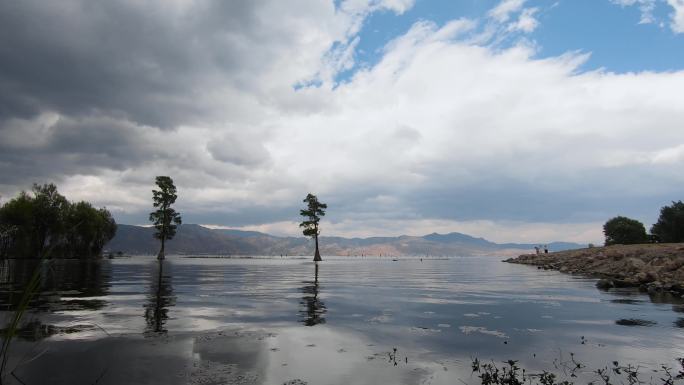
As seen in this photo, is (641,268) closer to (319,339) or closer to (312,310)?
(312,310)

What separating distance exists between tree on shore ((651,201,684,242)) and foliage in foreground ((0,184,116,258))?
124410 millimetres

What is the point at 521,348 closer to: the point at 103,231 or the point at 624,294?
the point at 624,294

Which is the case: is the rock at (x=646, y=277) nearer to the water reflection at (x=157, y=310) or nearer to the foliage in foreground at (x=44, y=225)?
the water reflection at (x=157, y=310)

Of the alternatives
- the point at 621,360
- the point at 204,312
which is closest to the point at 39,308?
the point at 204,312

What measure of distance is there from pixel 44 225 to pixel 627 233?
141 m

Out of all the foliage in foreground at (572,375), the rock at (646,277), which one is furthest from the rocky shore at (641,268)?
the foliage in foreground at (572,375)

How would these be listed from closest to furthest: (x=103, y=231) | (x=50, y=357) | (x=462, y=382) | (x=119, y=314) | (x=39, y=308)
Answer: (x=462, y=382)
(x=50, y=357)
(x=119, y=314)
(x=39, y=308)
(x=103, y=231)

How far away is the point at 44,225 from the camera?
97.6 m

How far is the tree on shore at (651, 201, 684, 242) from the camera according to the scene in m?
84.2

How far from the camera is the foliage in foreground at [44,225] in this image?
9188 cm

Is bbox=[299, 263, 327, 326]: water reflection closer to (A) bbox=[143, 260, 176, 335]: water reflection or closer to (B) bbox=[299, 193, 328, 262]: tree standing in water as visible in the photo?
(A) bbox=[143, 260, 176, 335]: water reflection

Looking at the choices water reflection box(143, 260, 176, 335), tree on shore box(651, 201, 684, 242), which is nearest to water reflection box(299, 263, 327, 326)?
water reflection box(143, 260, 176, 335)

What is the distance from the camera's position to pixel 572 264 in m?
58.1

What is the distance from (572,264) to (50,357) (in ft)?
207
